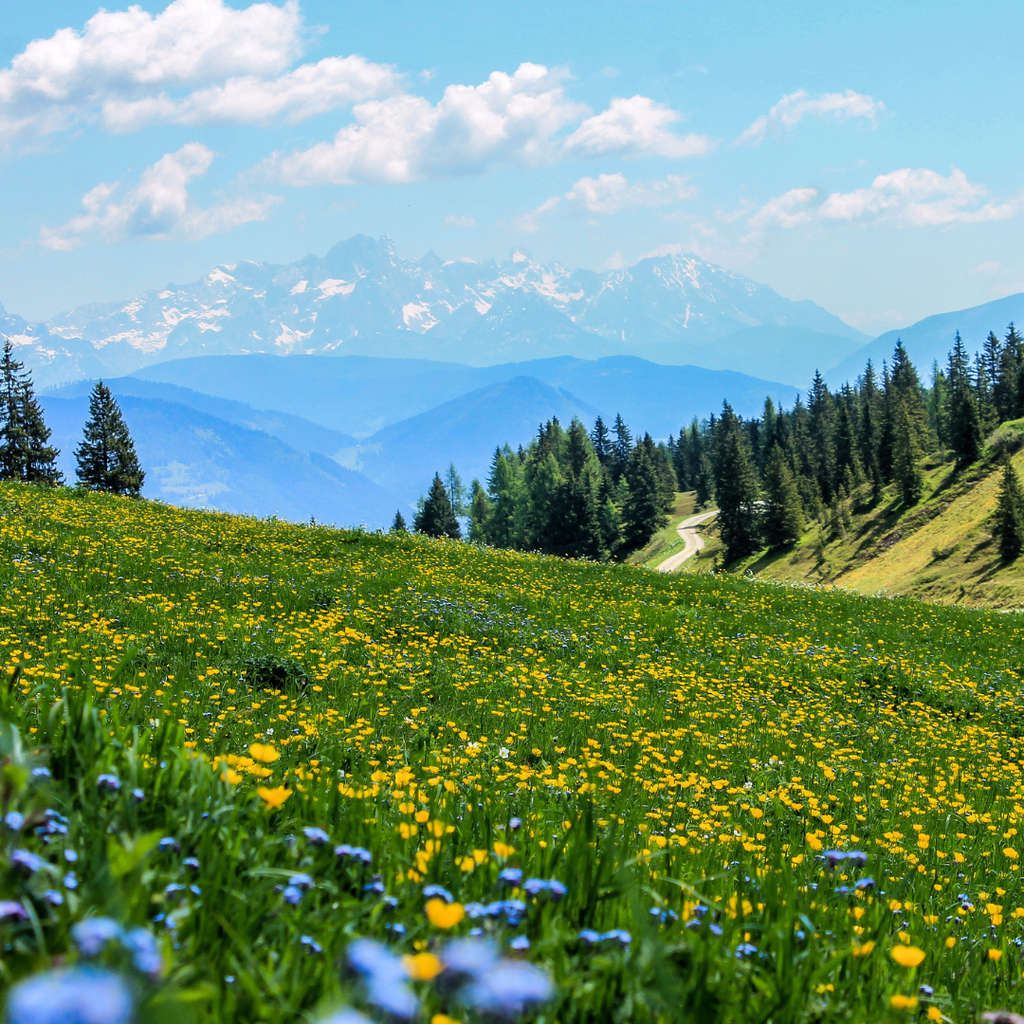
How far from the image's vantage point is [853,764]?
852 centimetres

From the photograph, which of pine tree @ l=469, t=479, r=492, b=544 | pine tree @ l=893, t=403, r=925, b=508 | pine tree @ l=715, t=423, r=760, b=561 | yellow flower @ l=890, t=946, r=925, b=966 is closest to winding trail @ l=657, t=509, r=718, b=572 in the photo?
pine tree @ l=715, t=423, r=760, b=561

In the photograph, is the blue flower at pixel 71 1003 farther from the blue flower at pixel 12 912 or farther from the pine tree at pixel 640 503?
the pine tree at pixel 640 503

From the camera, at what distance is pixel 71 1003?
93 centimetres

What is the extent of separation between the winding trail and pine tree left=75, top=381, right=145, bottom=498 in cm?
5519

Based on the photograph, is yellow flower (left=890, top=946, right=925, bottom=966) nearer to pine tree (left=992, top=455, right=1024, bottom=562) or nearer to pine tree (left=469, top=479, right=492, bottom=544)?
pine tree (left=992, top=455, right=1024, bottom=562)

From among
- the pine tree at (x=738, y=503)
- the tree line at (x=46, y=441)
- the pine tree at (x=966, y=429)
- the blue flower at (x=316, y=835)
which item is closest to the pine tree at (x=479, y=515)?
the pine tree at (x=738, y=503)

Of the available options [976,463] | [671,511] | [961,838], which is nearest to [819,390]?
[671,511]

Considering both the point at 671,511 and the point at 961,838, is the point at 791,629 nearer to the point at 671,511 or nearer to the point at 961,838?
the point at 961,838

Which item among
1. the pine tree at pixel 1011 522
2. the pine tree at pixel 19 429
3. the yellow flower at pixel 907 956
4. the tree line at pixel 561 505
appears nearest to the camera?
the yellow flower at pixel 907 956

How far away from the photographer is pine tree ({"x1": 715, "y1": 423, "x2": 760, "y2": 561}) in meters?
91.9

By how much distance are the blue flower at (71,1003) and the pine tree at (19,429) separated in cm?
6625

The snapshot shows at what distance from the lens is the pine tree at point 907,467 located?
8356 cm

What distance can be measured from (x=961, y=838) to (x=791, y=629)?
9.35 m

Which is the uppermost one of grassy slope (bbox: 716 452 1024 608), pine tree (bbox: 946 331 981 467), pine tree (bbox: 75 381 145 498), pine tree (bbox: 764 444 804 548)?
pine tree (bbox: 75 381 145 498)
